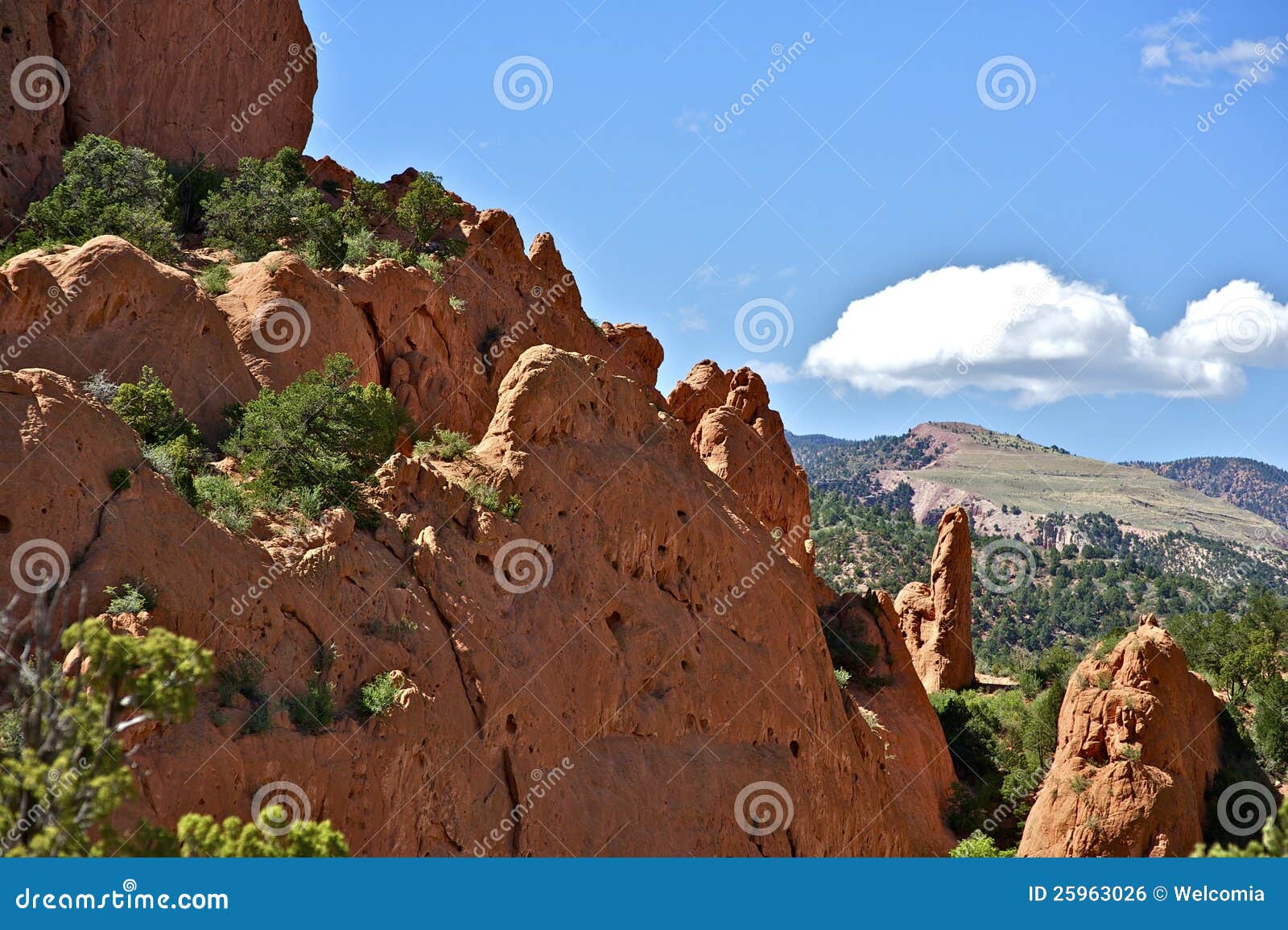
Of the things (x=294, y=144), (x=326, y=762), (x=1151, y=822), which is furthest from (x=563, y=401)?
(x=294, y=144)

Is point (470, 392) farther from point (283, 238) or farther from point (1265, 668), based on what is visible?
point (1265, 668)

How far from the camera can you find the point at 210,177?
45.3 m

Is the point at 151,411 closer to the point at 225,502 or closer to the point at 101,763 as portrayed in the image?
the point at 225,502

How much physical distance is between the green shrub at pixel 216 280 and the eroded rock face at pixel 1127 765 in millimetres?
25043

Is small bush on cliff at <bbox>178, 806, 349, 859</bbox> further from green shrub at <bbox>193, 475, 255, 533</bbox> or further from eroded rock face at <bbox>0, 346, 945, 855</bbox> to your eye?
green shrub at <bbox>193, 475, 255, 533</bbox>

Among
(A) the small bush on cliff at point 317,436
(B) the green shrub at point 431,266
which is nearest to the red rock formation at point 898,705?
(B) the green shrub at point 431,266

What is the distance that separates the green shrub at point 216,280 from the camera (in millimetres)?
32031

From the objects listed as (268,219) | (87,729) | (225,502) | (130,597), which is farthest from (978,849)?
(87,729)

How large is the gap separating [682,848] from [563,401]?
10112 mm

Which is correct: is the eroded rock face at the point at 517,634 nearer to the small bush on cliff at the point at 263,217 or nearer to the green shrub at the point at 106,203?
the green shrub at the point at 106,203

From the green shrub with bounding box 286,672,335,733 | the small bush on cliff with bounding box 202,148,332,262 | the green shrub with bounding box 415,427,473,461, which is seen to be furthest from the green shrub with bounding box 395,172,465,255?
the green shrub with bounding box 286,672,335,733

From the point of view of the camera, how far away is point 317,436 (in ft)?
83.6

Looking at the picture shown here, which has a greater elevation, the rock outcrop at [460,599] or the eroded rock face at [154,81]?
the eroded rock face at [154,81]

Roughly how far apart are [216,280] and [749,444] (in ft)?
83.0
